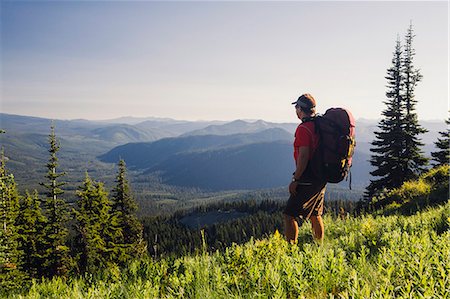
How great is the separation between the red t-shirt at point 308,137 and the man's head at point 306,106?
296 mm

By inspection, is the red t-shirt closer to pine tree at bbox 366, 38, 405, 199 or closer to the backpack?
the backpack

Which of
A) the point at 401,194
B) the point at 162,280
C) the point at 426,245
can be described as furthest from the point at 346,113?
the point at 401,194

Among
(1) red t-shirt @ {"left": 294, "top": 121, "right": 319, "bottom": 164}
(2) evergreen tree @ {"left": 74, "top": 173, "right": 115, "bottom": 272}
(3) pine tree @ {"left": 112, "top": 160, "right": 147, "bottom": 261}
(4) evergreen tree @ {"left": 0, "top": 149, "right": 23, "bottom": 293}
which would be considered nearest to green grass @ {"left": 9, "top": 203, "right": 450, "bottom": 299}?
(1) red t-shirt @ {"left": 294, "top": 121, "right": 319, "bottom": 164}

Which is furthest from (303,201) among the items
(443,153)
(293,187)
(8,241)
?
(443,153)

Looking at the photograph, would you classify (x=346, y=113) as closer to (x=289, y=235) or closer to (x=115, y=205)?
(x=289, y=235)

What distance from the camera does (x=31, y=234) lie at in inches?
1312

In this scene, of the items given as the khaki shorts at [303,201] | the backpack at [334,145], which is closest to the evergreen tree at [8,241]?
the khaki shorts at [303,201]

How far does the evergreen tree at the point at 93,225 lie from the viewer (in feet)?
97.0

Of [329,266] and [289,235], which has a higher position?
[329,266]

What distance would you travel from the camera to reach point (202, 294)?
298 centimetres

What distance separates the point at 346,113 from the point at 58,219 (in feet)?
103

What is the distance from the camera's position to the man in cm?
568

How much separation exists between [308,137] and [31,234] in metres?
36.1

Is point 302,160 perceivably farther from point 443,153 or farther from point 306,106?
point 443,153
